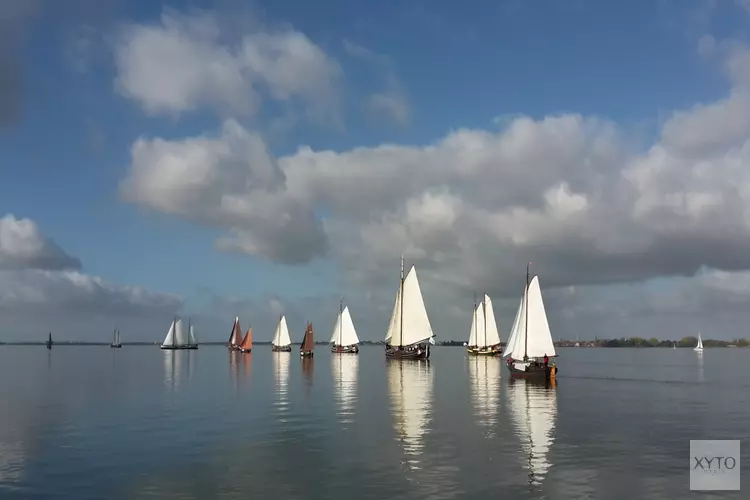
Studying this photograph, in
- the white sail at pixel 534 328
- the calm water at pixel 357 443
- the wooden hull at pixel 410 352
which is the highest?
the white sail at pixel 534 328

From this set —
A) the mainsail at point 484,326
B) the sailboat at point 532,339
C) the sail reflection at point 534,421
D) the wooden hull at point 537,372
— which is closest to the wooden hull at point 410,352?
the mainsail at point 484,326

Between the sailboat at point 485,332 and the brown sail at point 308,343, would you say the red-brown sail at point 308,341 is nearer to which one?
the brown sail at point 308,343

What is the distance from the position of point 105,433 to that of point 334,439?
15865 mm

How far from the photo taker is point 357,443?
4022cm

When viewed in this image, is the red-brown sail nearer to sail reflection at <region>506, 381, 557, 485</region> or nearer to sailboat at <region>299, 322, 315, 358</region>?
sailboat at <region>299, 322, 315, 358</region>

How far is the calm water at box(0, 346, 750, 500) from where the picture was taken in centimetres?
2967

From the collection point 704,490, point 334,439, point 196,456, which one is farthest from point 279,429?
point 704,490

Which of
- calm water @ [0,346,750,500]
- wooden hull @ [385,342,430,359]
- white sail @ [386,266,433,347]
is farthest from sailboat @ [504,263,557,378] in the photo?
wooden hull @ [385,342,430,359]

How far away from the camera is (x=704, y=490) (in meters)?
29.8

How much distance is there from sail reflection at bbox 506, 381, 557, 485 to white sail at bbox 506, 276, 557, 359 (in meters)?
7.92

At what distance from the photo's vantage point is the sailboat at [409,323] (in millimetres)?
138625

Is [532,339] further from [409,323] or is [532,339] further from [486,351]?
[486,351]

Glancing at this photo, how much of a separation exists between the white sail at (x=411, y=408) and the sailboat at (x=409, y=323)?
1463 inches

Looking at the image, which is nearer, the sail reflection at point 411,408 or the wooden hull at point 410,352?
the sail reflection at point 411,408
